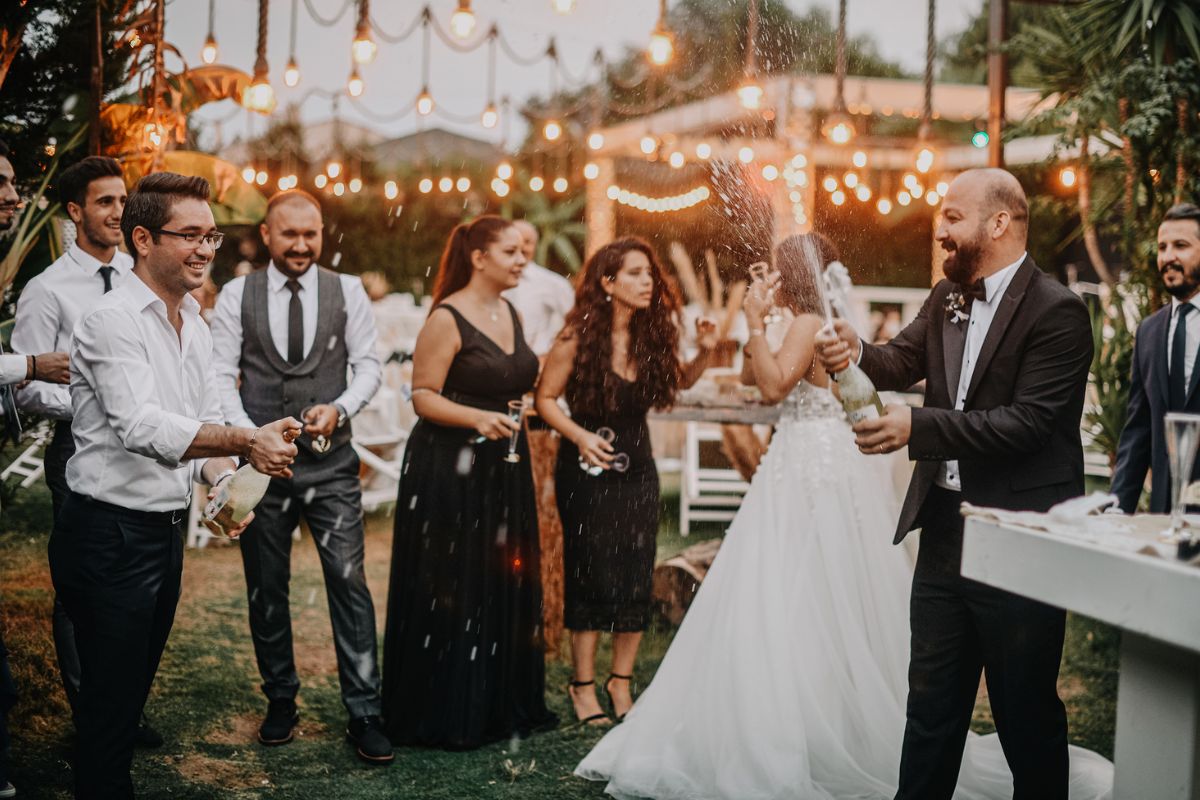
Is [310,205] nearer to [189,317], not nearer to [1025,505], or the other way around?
[189,317]

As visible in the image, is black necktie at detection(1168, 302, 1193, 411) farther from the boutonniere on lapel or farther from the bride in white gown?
the boutonniere on lapel

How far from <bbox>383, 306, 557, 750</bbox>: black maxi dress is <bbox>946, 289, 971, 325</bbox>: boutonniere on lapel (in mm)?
1882

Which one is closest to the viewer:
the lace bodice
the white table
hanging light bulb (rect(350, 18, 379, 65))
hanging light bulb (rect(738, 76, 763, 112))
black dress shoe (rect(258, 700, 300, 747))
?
the white table

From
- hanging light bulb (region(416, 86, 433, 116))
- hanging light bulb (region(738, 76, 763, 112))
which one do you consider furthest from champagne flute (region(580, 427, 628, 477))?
hanging light bulb (region(416, 86, 433, 116))

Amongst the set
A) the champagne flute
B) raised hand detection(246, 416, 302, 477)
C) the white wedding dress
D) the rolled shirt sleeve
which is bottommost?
the white wedding dress

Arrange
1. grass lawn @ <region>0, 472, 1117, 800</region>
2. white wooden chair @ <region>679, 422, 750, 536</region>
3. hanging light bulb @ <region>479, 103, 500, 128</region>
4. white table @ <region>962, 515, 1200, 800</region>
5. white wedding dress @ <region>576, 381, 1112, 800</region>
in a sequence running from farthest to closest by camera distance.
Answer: hanging light bulb @ <region>479, 103, 500, 128</region> → white wooden chair @ <region>679, 422, 750, 536</region> → grass lawn @ <region>0, 472, 1117, 800</region> → white wedding dress @ <region>576, 381, 1112, 800</region> → white table @ <region>962, 515, 1200, 800</region>

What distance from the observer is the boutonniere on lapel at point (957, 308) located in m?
3.14

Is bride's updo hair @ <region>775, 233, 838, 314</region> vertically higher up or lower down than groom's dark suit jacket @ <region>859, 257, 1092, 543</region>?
higher up

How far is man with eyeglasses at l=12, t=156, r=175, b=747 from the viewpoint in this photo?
3746 mm

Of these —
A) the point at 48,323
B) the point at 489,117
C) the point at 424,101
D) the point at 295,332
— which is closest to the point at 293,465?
the point at 295,332

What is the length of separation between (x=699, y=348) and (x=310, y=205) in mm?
1838

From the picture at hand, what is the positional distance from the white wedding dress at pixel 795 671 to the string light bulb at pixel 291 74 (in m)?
8.59

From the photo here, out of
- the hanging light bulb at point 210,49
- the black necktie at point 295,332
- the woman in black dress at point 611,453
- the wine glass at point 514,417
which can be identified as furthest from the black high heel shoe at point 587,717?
the hanging light bulb at point 210,49

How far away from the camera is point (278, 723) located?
421 centimetres
